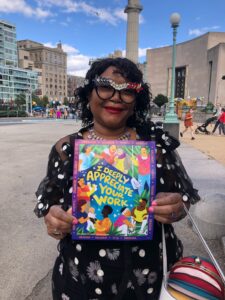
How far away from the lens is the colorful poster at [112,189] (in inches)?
43.4

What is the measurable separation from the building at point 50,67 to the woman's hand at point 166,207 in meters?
140

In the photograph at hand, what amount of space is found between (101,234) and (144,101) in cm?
77

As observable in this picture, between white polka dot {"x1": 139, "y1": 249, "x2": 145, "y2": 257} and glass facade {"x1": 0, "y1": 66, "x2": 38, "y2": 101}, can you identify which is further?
glass facade {"x1": 0, "y1": 66, "x2": 38, "y2": 101}

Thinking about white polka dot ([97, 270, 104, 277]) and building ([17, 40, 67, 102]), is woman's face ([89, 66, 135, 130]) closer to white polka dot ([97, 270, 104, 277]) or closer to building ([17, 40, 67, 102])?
white polka dot ([97, 270, 104, 277])

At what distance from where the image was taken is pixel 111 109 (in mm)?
1289

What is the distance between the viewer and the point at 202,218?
3492 millimetres

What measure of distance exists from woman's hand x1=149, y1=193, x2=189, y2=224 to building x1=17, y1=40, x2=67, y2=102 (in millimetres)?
140146

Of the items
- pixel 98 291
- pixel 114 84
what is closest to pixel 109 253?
pixel 98 291

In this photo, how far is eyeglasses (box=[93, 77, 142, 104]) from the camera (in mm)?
1270

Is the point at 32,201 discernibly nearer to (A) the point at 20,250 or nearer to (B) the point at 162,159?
(A) the point at 20,250

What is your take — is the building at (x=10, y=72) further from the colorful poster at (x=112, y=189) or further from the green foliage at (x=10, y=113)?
the colorful poster at (x=112, y=189)

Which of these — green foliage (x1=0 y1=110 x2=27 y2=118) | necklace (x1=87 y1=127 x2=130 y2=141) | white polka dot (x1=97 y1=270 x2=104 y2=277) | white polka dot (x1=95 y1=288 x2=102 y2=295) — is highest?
necklace (x1=87 y1=127 x2=130 y2=141)

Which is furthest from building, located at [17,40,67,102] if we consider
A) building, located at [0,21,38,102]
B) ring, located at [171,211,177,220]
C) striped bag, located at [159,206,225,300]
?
striped bag, located at [159,206,225,300]

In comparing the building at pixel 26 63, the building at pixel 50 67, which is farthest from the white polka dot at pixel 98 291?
the building at pixel 50 67
